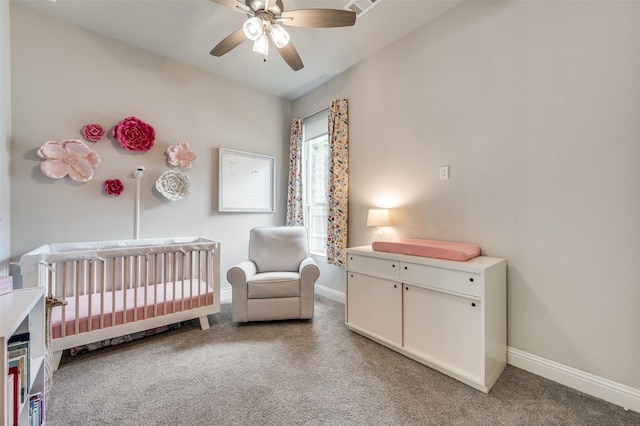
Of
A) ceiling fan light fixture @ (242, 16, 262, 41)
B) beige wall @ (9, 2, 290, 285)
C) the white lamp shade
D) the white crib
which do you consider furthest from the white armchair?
ceiling fan light fixture @ (242, 16, 262, 41)

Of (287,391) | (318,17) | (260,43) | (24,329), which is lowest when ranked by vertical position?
(287,391)

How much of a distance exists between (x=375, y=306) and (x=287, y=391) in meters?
0.94

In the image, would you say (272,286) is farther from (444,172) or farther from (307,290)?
(444,172)

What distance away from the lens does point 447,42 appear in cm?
221

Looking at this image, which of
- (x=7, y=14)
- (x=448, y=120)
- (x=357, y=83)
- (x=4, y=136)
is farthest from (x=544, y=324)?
(x=7, y=14)

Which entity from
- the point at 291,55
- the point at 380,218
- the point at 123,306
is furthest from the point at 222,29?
the point at 123,306

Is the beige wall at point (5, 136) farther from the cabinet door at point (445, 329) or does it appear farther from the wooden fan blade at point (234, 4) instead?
the cabinet door at point (445, 329)

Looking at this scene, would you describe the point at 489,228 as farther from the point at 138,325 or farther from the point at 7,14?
the point at 7,14

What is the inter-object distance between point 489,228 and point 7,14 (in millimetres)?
4142

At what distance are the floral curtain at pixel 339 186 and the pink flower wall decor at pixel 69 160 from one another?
2.38 meters

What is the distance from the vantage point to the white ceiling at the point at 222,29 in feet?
7.07

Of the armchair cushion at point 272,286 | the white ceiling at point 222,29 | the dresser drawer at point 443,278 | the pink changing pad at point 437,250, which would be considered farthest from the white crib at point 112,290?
the white ceiling at point 222,29

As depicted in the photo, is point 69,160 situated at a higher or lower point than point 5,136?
lower

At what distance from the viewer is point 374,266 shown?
7.16 feet
